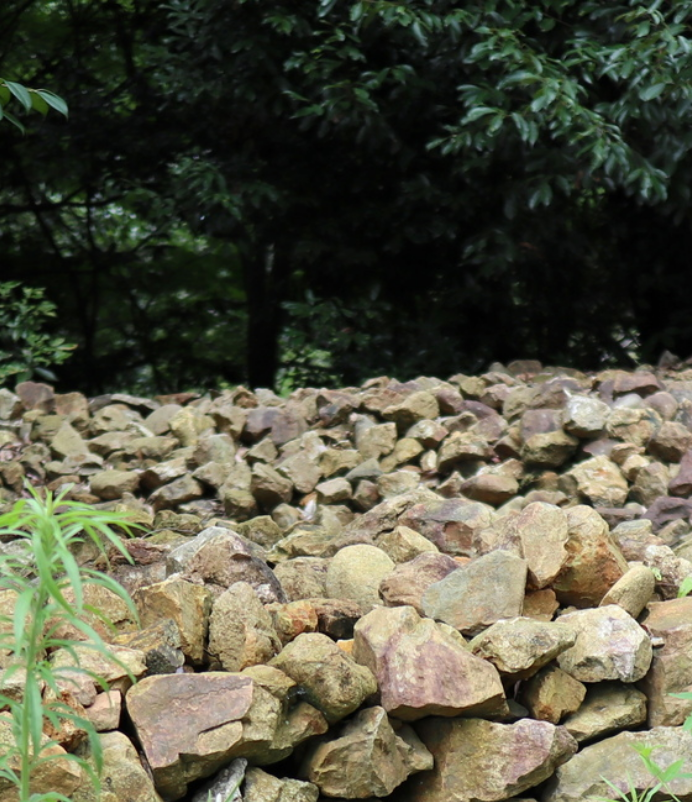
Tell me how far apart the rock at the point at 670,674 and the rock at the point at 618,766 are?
0.14 ft

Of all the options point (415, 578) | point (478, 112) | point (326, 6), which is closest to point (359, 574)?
point (415, 578)

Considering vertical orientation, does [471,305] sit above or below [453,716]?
above

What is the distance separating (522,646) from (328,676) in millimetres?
354

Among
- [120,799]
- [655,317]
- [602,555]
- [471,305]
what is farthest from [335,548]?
[655,317]

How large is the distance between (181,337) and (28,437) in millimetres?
2784

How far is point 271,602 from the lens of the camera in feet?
6.59

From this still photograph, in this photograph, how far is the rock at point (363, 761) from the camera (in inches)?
65.6

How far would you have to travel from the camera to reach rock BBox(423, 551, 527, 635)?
1.91 meters

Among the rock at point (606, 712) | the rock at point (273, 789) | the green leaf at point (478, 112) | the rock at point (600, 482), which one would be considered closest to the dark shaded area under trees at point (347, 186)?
the green leaf at point (478, 112)

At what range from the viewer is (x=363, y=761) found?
1663 millimetres

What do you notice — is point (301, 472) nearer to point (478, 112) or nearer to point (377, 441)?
point (377, 441)

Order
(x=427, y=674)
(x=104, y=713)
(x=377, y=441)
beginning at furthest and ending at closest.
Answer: (x=377, y=441) < (x=427, y=674) < (x=104, y=713)

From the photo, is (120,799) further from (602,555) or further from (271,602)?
(602,555)

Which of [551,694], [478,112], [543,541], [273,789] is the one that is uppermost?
[478,112]
